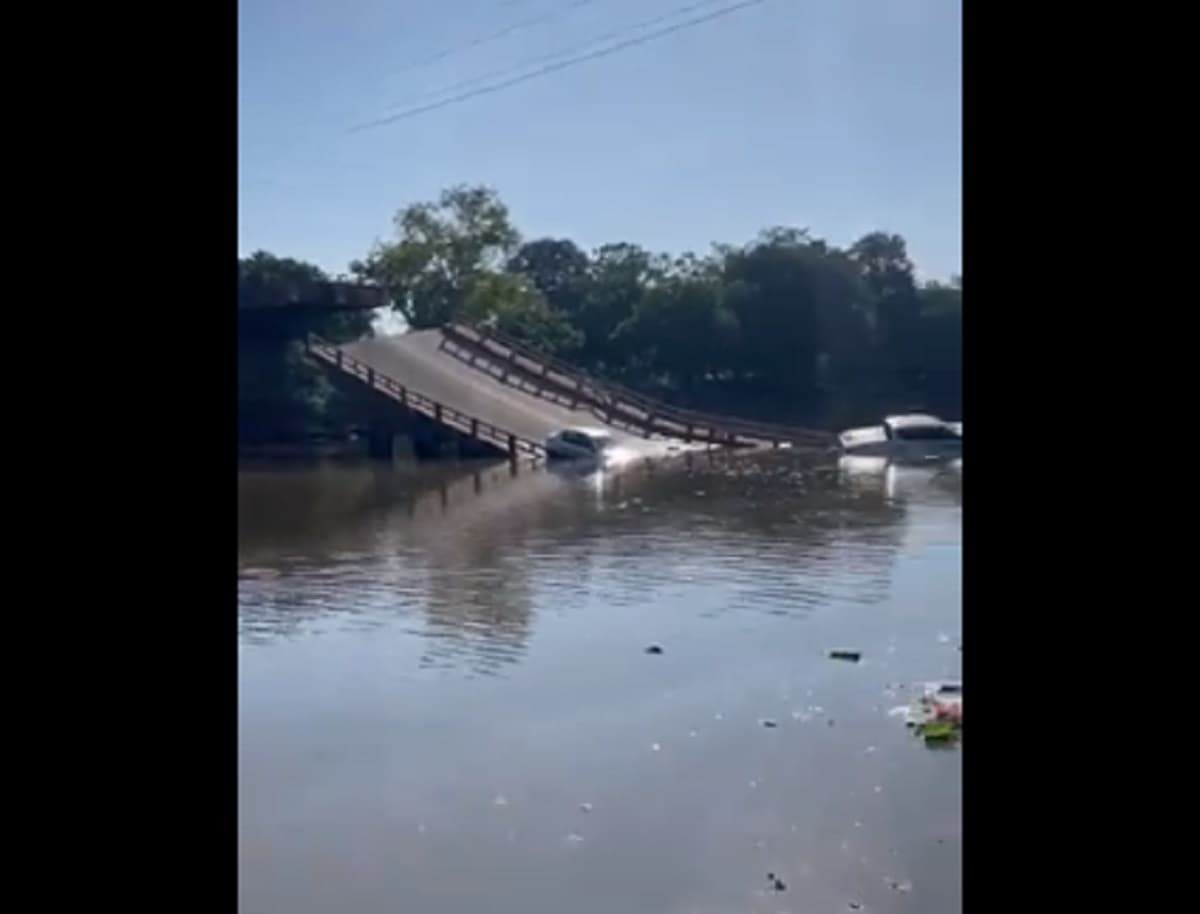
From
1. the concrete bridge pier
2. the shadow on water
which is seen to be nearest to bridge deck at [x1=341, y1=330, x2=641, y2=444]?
the concrete bridge pier

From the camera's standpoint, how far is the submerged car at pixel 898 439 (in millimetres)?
12675

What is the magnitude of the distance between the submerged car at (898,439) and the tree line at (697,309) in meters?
0.21

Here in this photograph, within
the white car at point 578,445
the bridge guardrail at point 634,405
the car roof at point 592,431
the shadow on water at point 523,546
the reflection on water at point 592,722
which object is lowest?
the reflection on water at point 592,722

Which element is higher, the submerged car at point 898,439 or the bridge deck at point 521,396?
the bridge deck at point 521,396

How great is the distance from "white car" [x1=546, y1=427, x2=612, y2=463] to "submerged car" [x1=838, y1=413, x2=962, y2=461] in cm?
257

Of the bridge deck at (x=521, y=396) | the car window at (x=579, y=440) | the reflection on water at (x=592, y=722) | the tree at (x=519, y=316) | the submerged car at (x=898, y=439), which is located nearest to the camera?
the reflection on water at (x=592, y=722)

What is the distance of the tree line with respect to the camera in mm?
12398

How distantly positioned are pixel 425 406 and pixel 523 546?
6.85 metres

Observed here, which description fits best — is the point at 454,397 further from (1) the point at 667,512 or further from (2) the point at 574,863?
(2) the point at 574,863

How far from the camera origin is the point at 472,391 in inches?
633

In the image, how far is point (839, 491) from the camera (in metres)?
12.3

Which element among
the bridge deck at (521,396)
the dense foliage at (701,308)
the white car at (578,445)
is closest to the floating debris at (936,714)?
the dense foliage at (701,308)

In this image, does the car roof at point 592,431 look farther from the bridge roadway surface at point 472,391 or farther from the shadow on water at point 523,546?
the shadow on water at point 523,546

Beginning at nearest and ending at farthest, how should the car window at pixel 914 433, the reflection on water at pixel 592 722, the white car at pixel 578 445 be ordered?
the reflection on water at pixel 592 722, the car window at pixel 914 433, the white car at pixel 578 445
